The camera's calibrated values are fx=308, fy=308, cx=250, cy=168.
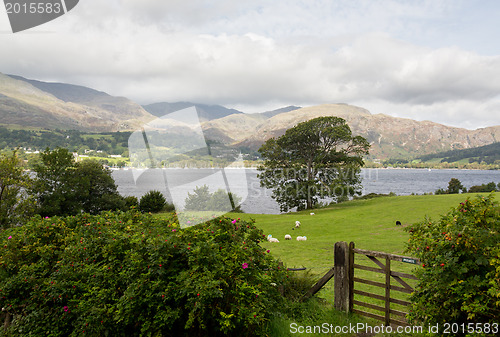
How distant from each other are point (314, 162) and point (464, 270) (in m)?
45.4

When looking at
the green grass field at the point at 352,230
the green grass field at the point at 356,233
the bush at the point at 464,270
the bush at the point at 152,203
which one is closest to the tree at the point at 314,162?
the green grass field at the point at 356,233

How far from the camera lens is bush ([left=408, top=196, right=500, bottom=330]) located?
4.30 metres

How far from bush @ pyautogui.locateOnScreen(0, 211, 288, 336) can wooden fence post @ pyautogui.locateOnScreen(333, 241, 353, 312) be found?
6.65 ft

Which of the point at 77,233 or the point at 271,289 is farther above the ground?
the point at 77,233

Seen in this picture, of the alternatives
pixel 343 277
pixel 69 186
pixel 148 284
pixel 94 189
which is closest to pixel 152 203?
pixel 94 189

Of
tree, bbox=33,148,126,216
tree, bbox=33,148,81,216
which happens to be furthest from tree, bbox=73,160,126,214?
tree, bbox=33,148,81,216

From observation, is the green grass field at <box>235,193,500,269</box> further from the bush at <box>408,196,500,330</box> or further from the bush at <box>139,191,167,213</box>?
the bush at <box>139,191,167,213</box>

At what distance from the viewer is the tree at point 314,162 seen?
4556cm

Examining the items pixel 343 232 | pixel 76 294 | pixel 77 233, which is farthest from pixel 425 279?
pixel 343 232

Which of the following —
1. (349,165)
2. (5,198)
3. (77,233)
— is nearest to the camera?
(77,233)

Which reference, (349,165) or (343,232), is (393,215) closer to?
(343,232)

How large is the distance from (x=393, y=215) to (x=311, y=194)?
1717 cm

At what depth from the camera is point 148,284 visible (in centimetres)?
510

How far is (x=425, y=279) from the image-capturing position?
4953 mm
